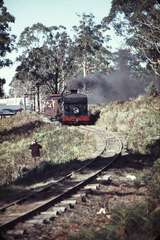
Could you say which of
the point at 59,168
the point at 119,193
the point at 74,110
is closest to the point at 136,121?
the point at 74,110

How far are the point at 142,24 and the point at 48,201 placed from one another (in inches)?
1177

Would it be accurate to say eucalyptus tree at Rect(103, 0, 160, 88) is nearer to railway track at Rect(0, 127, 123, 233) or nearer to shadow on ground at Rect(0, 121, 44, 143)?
shadow on ground at Rect(0, 121, 44, 143)

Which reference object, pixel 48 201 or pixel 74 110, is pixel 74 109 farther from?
pixel 48 201

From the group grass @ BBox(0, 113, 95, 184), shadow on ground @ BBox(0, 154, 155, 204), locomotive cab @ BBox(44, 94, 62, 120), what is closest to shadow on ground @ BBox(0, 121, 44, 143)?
grass @ BBox(0, 113, 95, 184)

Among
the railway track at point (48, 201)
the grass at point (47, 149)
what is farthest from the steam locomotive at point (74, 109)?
the railway track at point (48, 201)

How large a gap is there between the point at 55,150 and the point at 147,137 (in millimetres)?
4898

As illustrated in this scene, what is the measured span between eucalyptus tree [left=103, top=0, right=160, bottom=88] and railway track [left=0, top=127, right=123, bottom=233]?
21.8 meters

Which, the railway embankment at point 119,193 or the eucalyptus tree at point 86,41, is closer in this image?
the railway embankment at point 119,193

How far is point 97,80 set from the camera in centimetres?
7438

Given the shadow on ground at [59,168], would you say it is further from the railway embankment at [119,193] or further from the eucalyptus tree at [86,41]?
the eucalyptus tree at [86,41]

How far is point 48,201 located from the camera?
1084 cm

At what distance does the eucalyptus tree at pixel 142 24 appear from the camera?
3534 centimetres

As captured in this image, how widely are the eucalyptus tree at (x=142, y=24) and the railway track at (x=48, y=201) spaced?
21.8m

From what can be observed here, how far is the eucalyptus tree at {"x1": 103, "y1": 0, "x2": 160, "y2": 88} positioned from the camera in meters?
35.3
